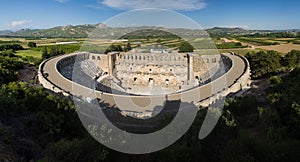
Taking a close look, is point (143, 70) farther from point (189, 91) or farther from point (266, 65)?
point (189, 91)

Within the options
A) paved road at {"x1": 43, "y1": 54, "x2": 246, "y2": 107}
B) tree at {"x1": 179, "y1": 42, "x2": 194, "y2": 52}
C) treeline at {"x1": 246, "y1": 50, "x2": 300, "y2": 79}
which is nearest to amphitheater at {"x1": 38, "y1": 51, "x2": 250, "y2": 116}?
treeline at {"x1": 246, "y1": 50, "x2": 300, "y2": 79}

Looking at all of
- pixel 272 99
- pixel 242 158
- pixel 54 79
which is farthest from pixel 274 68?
pixel 242 158

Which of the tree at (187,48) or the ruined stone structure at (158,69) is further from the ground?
the tree at (187,48)

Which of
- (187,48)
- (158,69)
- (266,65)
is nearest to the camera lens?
(266,65)

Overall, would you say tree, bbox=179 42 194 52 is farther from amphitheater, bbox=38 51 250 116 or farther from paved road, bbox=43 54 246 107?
paved road, bbox=43 54 246 107

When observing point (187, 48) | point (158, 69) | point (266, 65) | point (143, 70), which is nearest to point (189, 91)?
point (266, 65)

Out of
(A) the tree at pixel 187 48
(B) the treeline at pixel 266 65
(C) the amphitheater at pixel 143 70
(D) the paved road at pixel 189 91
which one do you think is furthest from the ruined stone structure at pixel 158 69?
(A) the tree at pixel 187 48

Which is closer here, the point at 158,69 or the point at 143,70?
the point at 158,69

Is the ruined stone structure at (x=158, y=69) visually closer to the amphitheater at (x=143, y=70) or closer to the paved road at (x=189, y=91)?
the amphitheater at (x=143, y=70)

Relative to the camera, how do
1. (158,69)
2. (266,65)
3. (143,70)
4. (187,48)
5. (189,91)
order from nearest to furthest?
(189,91)
(266,65)
(158,69)
(143,70)
(187,48)

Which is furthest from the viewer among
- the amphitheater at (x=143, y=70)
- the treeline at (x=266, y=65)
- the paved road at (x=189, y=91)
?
the amphitheater at (x=143, y=70)

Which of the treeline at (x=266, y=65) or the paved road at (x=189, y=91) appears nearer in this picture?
the paved road at (x=189, y=91)
